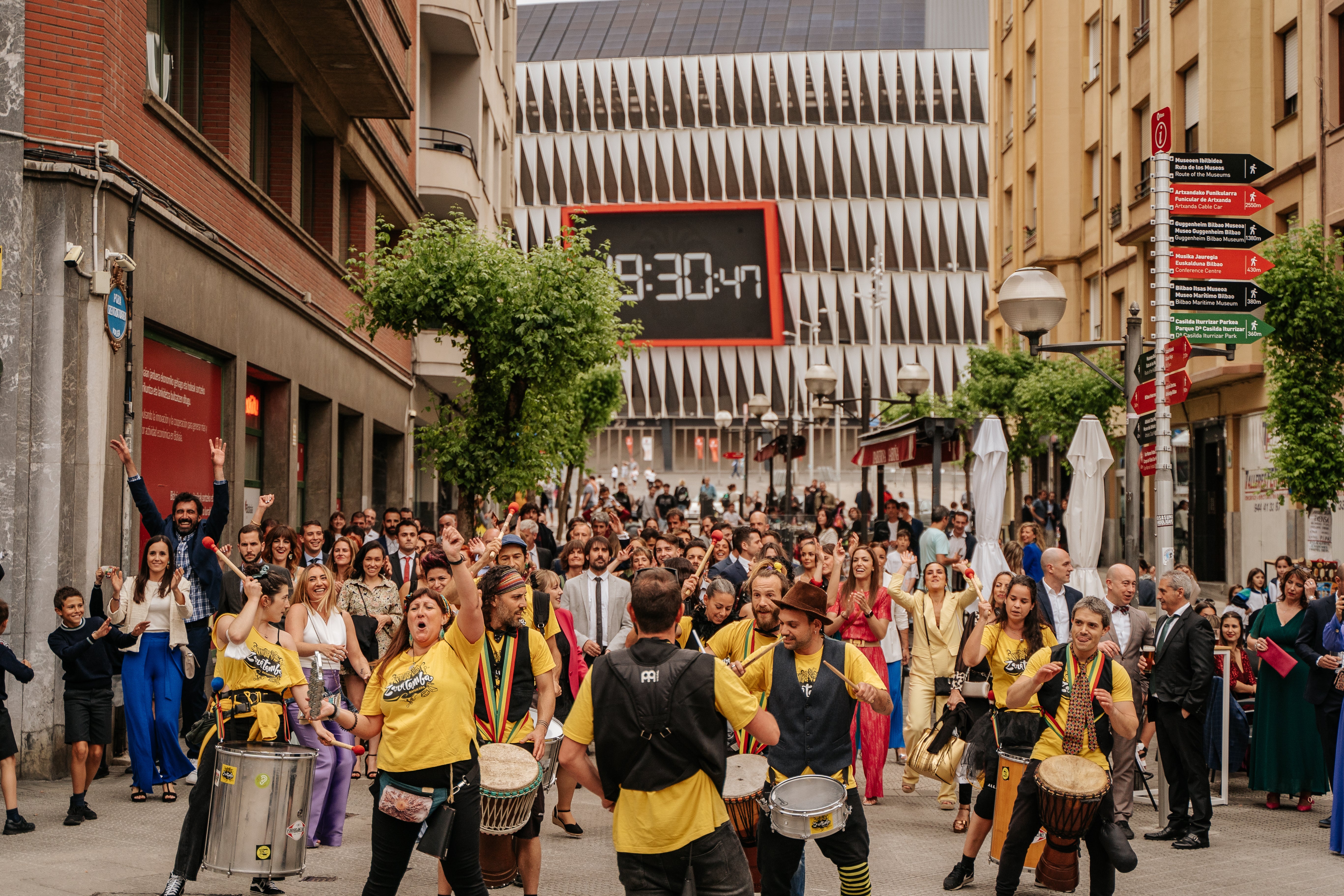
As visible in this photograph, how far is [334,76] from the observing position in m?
19.4

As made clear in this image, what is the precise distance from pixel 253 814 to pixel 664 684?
9.34ft

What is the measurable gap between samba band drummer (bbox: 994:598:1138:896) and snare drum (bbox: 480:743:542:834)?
2.62 m

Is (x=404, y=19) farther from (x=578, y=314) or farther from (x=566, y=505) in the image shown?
(x=566, y=505)

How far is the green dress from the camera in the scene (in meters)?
10.8

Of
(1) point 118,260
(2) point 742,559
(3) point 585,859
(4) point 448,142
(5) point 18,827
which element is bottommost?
(3) point 585,859

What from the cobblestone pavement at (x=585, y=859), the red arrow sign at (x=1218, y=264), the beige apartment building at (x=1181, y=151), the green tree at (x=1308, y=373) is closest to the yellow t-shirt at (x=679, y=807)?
the cobblestone pavement at (x=585, y=859)

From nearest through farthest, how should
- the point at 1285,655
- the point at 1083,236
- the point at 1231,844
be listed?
the point at 1231,844 → the point at 1285,655 → the point at 1083,236

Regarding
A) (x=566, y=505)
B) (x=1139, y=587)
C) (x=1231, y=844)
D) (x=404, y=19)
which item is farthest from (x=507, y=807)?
(x=566, y=505)

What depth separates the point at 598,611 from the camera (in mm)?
11102

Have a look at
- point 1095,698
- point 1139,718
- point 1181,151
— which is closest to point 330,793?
point 1095,698

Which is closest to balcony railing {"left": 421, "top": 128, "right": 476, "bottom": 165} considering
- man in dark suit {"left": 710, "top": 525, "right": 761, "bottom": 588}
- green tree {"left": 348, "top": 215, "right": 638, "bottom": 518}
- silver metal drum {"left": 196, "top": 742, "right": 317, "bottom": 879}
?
green tree {"left": 348, "top": 215, "right": 638, "bottom": 518}

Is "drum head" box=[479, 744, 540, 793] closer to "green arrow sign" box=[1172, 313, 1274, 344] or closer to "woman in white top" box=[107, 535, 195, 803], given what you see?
"woman in white top" box=[107, 535, 195, 803]

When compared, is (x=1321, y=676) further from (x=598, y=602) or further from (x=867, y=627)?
(x=598, y=602)

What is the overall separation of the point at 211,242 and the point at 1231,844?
36.1 ft
